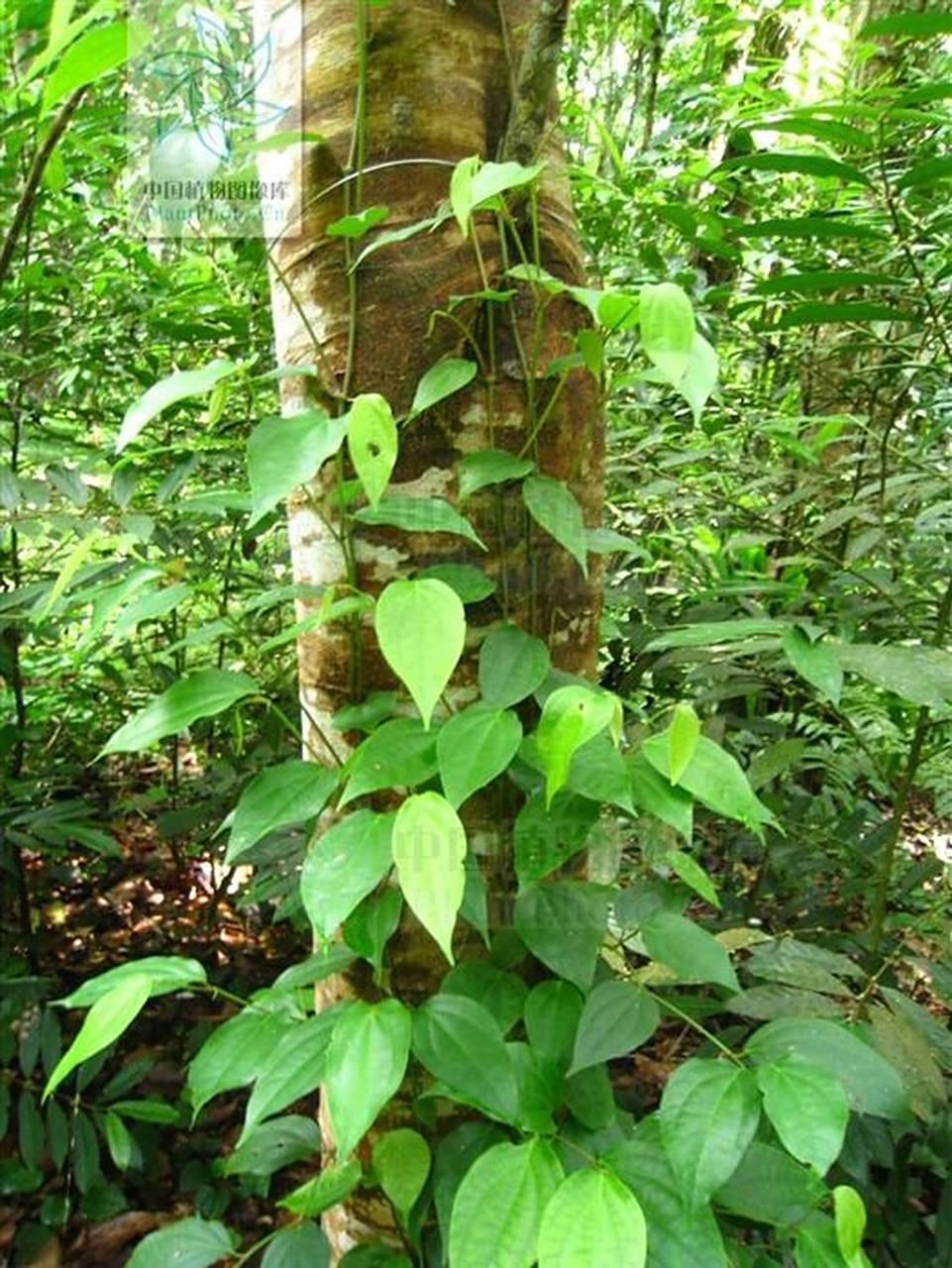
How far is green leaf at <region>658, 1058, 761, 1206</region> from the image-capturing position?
44cm

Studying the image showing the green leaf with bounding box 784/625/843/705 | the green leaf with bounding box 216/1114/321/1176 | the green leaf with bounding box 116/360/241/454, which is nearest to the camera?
the green leaf with bounding box 116/360/241/454

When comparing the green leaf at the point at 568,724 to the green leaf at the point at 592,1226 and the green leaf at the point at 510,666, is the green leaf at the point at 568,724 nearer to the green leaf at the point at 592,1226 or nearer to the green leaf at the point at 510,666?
the green leaf at the point at 510,666

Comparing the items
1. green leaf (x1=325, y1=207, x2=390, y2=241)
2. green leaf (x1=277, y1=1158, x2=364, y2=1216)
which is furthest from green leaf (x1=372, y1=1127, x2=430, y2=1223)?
green leaf (x1=325, y1=207, x2=390, y2=241)

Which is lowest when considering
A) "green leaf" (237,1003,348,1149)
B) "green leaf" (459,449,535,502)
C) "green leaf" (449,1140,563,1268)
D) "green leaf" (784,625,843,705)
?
"green leaf" (449,1140,563,1268)

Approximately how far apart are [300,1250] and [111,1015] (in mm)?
280

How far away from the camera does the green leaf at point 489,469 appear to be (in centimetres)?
54

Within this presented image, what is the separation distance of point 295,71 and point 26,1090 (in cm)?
116

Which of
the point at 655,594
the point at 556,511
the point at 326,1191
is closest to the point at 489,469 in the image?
the point at 556,511

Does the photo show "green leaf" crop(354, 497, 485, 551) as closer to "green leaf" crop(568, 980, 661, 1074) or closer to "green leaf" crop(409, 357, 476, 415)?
"green leaf" crop(409, 357, 476, 415)

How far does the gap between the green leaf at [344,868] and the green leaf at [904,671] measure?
0.36 metres

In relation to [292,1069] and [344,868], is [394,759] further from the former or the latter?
[292,1069]

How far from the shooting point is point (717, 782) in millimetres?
491

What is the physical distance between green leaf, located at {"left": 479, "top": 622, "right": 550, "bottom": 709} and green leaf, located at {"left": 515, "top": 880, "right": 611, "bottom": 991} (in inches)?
4.9

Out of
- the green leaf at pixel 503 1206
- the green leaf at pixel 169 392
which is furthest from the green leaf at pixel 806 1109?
the green leaf at pixel 169 392
